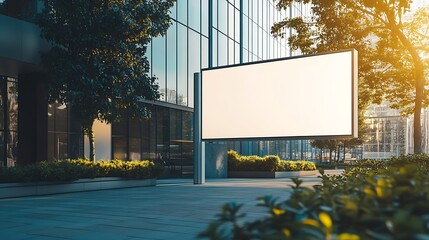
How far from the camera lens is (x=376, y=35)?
20.1 metres

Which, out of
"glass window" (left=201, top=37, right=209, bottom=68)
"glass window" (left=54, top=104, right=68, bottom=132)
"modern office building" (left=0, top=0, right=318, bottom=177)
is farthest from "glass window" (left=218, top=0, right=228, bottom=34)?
"glass window" (left=54, top=104, right=68, bottom=132)

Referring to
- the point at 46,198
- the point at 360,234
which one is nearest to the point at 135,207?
the point at 46,198

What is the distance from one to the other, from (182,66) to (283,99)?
11.2 m

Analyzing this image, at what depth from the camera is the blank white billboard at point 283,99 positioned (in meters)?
15.0

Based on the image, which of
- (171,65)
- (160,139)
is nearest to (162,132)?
(160,139)

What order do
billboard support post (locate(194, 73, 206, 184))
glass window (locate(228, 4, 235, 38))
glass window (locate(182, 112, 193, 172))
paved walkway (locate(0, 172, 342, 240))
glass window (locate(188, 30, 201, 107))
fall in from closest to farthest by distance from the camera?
paved walkway (locate(0, 172, 342, 240))
billboard support post (locate(194, 73, 206, 184))
glass window (locate(182, 112, 193, 172))
glass window (locate(188, 30, 201, 107))
glass window (locate(228, 4, 235, 38))

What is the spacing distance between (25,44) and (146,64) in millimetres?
4483

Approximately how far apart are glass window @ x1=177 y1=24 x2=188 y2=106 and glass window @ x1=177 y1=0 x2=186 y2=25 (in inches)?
17.2

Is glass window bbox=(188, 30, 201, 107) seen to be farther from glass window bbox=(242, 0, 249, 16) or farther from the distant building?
the distant building

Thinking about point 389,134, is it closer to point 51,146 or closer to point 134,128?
point 134,128

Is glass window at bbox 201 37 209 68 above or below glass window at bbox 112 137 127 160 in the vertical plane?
above

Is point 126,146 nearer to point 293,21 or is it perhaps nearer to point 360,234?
point 293,21

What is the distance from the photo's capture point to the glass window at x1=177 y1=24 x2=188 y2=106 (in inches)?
1031

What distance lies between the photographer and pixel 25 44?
51.8 ft
